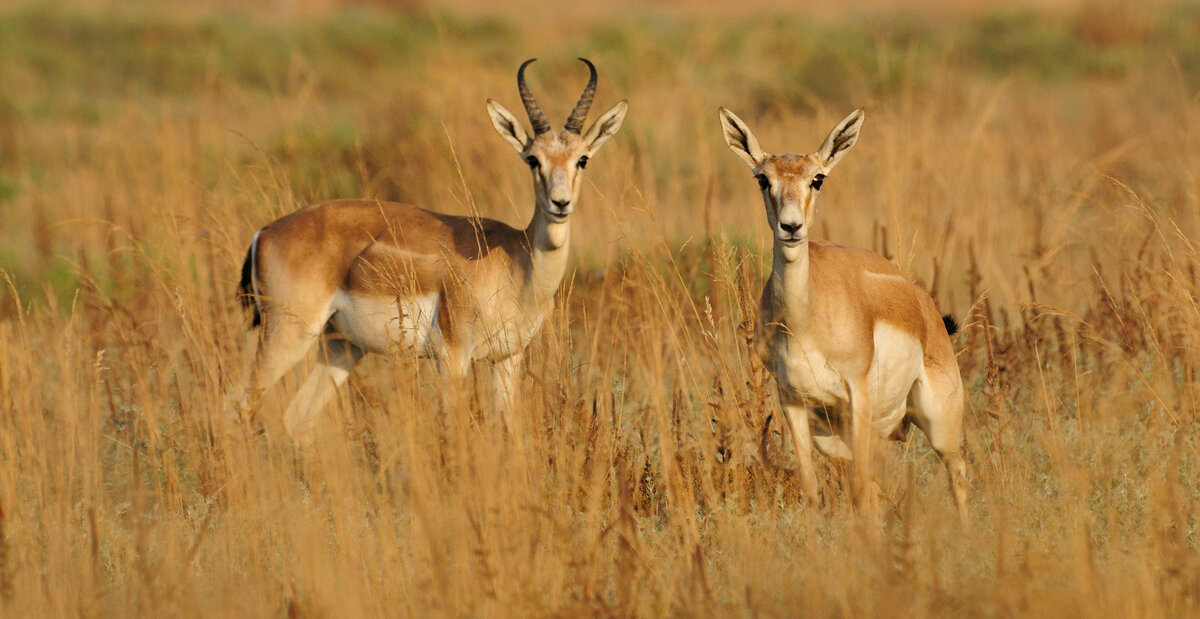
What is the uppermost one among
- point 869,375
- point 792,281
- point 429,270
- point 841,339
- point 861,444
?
point 429,270

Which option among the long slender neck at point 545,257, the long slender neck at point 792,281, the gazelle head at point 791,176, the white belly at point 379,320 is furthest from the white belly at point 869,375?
the white belly at point 379,320

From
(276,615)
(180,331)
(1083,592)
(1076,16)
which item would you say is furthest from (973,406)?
(1076,16)

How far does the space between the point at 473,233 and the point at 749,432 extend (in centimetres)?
225

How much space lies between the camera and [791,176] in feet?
16.2

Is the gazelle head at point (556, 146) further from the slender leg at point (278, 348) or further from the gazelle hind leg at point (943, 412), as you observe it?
the gazelle hind leg at point (943, 412)

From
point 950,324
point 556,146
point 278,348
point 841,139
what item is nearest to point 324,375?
point 278,348

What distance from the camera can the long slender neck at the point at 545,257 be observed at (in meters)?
6.37

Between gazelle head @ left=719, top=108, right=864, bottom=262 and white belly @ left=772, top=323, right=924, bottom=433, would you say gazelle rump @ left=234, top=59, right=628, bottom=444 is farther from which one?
white belly @ left=772, top=323, right=924, bottom=433

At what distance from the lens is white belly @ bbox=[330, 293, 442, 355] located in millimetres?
6445

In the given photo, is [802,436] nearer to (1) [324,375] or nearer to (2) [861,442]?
(2) [861,442]

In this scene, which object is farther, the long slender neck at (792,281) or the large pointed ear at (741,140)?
the large pointed ear at (741,140)

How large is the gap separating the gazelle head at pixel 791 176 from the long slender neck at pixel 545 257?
130cm

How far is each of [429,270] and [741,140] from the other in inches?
75.3

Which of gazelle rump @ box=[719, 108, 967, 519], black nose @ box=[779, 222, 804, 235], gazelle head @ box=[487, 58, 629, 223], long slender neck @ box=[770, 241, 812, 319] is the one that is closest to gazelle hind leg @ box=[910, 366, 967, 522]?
gazelle rump @ box=[719, 108, 967, 519]
